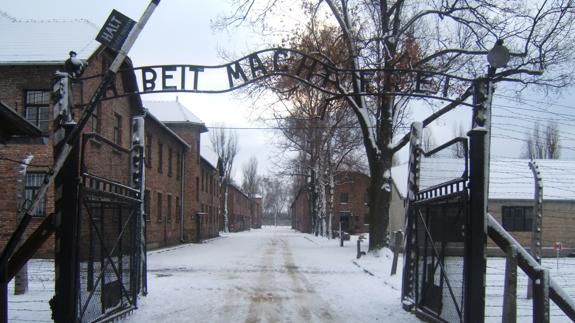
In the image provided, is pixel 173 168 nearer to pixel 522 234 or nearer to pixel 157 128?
pixel 157 128

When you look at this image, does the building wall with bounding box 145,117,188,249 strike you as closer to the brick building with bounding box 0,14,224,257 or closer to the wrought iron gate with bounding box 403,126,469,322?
the brick building with bounding box 0,14,224,257

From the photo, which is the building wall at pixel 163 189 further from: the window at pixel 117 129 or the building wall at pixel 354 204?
the building wall at pixel 354 204

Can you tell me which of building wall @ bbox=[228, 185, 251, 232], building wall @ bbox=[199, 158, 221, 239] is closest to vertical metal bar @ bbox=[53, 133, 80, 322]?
building wall @ bbox=[199, 158, 221, 239]

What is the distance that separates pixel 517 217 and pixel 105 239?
24282 mm

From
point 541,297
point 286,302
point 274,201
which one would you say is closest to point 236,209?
point 274,201

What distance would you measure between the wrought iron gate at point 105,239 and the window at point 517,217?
22.1 meters

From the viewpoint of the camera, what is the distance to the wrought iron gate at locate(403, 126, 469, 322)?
25.1 feet

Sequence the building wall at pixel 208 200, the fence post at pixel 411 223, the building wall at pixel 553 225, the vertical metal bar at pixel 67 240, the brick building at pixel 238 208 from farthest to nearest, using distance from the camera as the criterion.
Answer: the brick building at pixel 238 208 < the building wall at pixel 208 200 < the building wall at pixel 553 225 < the fence post at pixel 411 223 < the vertical metal bar at pixel 67 240

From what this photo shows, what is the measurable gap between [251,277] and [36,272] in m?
5.89

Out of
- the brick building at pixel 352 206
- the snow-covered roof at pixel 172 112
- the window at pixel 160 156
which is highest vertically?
the snow-covered roof at pixel 172 112

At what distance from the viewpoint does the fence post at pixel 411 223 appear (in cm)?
1000

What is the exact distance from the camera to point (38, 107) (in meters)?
21.4

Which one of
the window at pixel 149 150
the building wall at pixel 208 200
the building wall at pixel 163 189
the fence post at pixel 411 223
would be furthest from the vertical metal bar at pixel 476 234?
the building wall at pixel 208 200

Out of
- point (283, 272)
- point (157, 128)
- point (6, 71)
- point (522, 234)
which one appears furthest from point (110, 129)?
point (522, 234)
